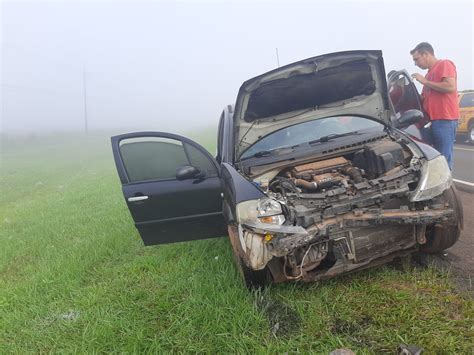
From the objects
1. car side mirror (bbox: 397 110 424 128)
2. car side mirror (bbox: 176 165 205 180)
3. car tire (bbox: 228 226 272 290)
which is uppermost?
car side mirror (bbox: 397 110 424 128)

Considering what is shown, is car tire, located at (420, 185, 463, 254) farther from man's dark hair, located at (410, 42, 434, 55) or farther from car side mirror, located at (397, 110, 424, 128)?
man's dark hair, located at (410, 42, 434, 55)

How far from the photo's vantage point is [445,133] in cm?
433

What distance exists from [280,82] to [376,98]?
1.09m

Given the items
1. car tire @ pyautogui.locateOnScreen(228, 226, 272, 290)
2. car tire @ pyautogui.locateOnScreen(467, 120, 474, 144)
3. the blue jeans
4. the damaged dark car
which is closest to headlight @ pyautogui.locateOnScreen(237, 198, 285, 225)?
the damaged dark car

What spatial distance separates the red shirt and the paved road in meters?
1.70

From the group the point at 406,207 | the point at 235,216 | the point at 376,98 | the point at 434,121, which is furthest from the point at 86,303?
the point at 434,121

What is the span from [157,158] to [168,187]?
369 millimetres

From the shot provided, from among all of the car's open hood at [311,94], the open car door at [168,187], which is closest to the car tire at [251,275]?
the open car door at [168,187]

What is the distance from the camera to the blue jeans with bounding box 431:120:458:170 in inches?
170

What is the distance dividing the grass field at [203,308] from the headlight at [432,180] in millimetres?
673

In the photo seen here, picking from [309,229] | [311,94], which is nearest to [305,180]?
[309,229]

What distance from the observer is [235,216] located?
2.62 metres

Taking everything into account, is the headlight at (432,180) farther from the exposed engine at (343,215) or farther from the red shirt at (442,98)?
the red shirt at (442,98)

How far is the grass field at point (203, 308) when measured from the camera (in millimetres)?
2277
